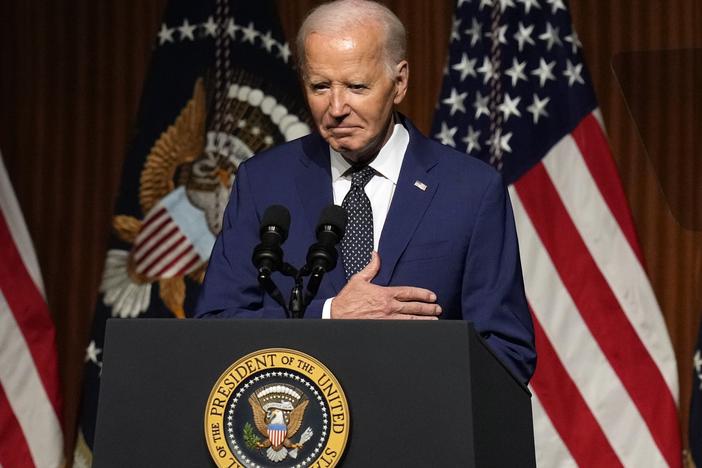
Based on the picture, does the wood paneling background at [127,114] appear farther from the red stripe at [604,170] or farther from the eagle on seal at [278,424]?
the eagle on seal at [278,424]

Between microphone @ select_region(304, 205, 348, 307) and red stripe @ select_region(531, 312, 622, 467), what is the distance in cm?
228

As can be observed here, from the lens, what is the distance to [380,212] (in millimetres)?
2367

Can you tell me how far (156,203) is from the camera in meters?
4.38

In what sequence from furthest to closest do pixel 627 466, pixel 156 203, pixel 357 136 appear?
1. pixel 156 203
2. pixel 627 466
3. pixel 357 136

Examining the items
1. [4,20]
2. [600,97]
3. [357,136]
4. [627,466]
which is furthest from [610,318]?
[4,20]

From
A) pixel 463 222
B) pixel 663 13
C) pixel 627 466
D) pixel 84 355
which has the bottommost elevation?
pixel 627 466

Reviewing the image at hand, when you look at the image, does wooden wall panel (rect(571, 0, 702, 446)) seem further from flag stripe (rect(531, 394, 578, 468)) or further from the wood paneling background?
flag stripe (rect(531, 394, 578, 468))

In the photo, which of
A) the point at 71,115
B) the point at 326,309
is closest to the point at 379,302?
the point at 326,309

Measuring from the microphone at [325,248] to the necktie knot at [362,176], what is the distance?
499 millimetres

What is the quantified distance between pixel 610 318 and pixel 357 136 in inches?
80.0

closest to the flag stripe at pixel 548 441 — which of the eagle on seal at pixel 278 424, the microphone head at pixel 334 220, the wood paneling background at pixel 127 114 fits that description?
the wood paneling background at pixel 127 114

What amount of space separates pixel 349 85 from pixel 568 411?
7.05 ft

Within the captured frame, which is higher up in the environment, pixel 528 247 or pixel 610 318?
pixel 528 247

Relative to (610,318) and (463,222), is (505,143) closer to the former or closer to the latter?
(610,318)
